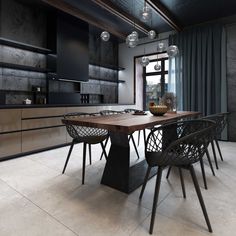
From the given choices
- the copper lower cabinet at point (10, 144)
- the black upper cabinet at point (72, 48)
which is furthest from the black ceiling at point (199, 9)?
A: the copper lower cabinet at point (10, 144)

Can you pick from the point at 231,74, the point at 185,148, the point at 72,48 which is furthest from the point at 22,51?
the point at 231,74

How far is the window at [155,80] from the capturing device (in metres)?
5.45

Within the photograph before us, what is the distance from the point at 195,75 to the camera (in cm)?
449

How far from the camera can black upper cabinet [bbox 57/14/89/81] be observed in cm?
393

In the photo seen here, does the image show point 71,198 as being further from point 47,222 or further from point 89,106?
point 89,106

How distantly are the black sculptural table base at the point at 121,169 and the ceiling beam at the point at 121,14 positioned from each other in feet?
8.77

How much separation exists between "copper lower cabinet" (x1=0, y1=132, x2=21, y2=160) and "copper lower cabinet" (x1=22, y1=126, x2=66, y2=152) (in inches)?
3.8

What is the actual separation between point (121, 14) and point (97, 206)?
3709 mm

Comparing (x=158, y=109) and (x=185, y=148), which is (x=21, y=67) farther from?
(x=185, y=148)

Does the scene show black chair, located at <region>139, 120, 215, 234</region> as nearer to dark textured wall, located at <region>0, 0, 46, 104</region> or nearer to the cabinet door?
the cabinet door

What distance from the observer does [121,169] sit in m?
1.92

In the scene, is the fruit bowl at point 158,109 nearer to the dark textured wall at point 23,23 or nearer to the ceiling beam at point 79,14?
the ceiling beam at point 79,14

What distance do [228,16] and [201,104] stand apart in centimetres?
201

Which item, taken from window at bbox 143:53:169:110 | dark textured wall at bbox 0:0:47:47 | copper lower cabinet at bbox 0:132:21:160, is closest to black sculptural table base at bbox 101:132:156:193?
copper lower cabinet at bbox 0:132:21:160
